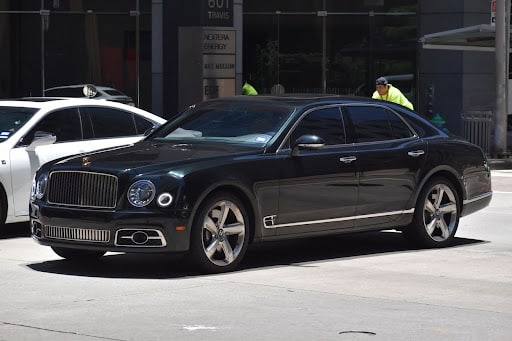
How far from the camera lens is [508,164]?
78.7 feet

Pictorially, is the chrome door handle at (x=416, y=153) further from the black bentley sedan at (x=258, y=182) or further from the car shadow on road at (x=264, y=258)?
the car shadow on road at (x=264, y=258)

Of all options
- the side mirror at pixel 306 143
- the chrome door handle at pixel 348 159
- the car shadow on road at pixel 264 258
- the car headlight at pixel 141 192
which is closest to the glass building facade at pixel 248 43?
the car shadow on road at pixel 264 258

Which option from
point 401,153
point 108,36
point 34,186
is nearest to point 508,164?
point 108,36

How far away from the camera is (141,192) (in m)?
10.2

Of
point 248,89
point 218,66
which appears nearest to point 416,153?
point 218,66

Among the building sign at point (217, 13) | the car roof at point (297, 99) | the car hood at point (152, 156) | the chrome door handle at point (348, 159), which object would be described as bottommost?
the chrome door handle at point (348, 159)

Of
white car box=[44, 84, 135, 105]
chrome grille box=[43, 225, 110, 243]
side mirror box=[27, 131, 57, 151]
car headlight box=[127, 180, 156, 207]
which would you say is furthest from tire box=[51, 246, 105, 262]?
white car box=[44, 84, 135, 105]

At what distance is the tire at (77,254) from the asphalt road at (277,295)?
0.48ft

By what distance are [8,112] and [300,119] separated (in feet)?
12.5

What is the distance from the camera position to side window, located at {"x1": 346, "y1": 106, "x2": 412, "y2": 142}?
1191cm

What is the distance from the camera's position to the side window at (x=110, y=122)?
13.7 metres

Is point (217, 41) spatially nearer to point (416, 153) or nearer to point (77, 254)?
point (416, 153)

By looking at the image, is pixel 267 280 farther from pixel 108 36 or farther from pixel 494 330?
pixel 108 36

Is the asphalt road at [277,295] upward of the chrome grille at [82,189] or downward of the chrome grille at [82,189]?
downward
